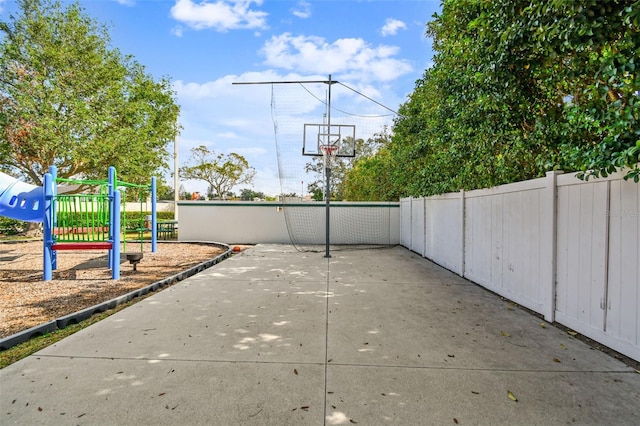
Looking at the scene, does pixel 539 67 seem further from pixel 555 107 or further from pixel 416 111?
pixel 416 111

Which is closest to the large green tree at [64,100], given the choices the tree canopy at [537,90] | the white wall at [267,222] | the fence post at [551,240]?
the white wall at [267,222]

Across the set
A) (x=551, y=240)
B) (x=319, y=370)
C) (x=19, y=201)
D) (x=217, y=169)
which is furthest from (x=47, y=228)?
(x=217, y=169)

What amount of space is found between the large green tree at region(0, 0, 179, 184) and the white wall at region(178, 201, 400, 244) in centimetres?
358

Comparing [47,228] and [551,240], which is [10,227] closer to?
[47,228]

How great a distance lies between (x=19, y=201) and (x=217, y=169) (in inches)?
1047

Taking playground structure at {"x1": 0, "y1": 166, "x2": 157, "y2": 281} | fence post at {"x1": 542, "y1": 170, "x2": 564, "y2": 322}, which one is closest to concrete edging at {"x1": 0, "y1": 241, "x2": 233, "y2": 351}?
playground structure at {"x1": 0, "y1": 166, "x2": 157, "y2": 281}

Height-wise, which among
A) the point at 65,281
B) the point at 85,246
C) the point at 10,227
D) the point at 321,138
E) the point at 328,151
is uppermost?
the point at 321,138

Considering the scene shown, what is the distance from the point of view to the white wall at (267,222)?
12.7 m

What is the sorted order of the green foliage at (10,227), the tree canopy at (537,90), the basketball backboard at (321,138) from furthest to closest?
1. the green foliage at (10,227)
2. the basketball backboard at (321,138)
3. the tree canopy at (537,90)

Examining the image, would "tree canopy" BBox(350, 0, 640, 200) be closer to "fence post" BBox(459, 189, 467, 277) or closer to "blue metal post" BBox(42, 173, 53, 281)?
"fence post" BBox(459, 189, 467, 277)

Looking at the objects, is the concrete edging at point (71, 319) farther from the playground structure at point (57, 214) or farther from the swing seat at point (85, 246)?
the swing seat at point (85, 246)

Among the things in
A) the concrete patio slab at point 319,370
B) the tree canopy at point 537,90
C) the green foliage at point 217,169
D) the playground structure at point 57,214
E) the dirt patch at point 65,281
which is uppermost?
the green foliage at point 217,169

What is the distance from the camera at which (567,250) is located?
338 cm

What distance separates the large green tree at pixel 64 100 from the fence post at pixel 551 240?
13.4 m
